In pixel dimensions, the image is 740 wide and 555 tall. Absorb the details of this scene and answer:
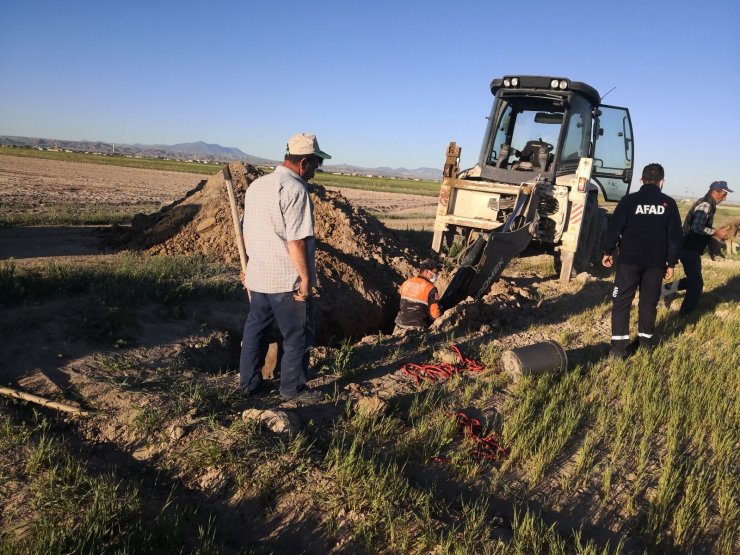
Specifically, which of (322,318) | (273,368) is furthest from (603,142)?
(273,368)

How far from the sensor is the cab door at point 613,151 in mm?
10547

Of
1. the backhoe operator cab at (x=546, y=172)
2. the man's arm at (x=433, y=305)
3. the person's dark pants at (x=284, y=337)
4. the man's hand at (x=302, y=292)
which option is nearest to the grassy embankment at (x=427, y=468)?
the person's dark pants at (x=284, y=337)

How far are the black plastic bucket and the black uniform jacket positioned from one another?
1365mm

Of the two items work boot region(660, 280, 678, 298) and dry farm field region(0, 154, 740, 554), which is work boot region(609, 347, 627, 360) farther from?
work boot region(660, 280, 678, 298)

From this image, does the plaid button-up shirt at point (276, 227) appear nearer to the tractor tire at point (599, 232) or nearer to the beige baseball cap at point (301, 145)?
the beige baseball cap at point (301, 145)

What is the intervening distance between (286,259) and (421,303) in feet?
10.2

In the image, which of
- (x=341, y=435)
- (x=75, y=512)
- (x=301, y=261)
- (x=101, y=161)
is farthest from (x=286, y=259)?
(x=101, y=161)

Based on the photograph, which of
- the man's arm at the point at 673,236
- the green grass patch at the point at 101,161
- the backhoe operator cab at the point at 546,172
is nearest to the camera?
the man's arm at the point at 673,236

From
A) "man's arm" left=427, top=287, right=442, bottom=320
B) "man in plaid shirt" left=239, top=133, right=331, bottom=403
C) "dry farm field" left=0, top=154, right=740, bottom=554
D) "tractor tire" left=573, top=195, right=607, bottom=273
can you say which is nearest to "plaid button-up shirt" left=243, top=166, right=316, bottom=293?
"man in plaid shirt" left=239, top=133, right=331, bottom=403

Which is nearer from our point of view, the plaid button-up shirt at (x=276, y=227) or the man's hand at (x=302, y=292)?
the plaid button-up shirt at (x=276, y=227)

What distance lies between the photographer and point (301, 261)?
402cm

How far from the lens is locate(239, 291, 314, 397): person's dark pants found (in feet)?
13.8

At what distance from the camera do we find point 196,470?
11.0 feet

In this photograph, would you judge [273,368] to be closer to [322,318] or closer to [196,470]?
[196,470]
